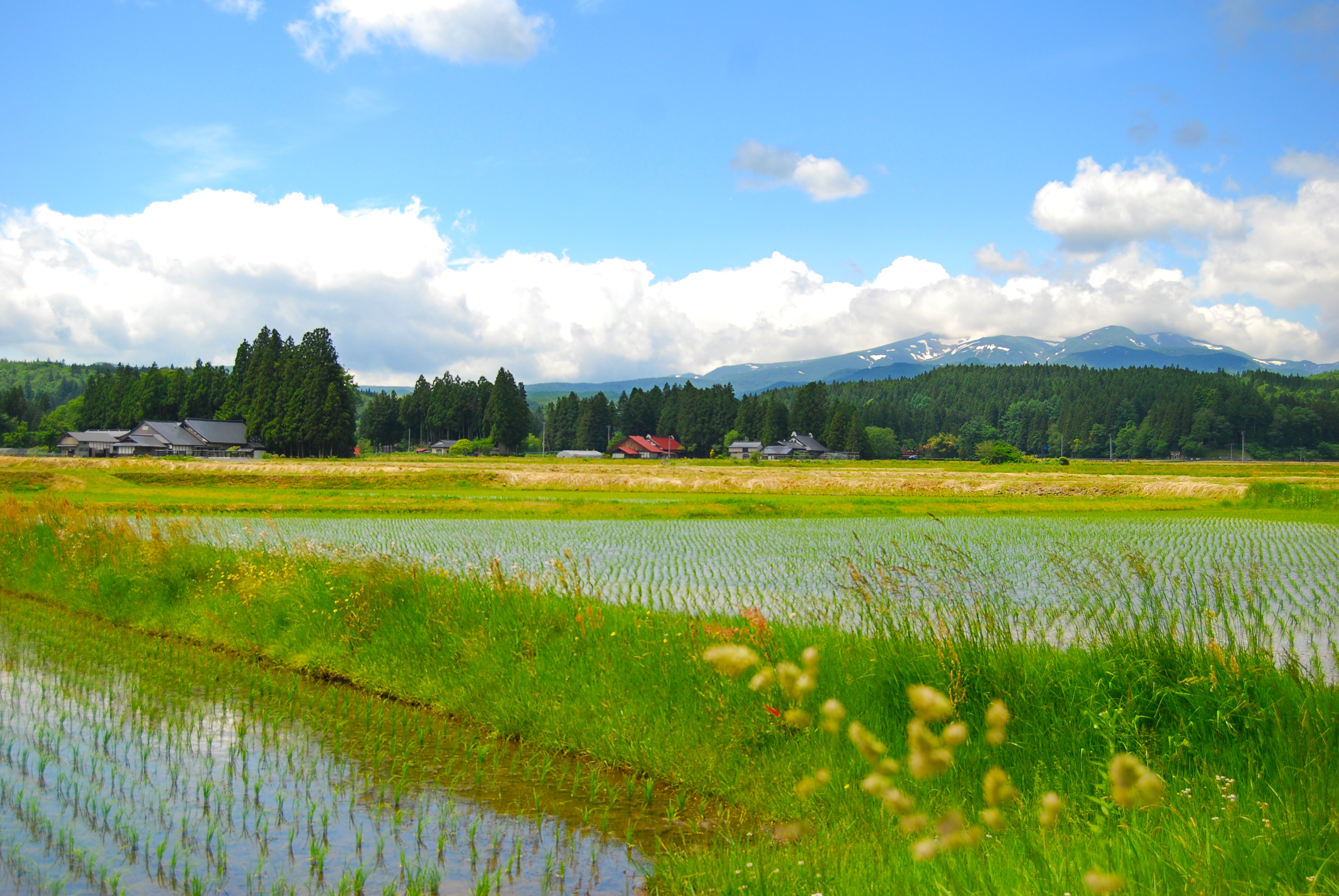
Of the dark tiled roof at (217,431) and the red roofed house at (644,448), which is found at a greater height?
the dark tiled roof at (217,431)

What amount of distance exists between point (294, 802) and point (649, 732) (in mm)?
2689

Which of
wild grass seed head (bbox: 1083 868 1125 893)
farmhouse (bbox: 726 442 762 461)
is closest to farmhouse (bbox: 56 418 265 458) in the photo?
farmhouse (bbox: 726 442 762 461)

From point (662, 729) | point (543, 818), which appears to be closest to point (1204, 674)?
point (662, 729)

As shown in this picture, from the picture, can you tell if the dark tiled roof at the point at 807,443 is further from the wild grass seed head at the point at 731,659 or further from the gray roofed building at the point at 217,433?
the wild grass seed head at the point at 731,659

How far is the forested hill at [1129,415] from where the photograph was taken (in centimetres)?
14588

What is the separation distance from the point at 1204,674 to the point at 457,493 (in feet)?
143

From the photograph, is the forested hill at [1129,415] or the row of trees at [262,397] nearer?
the row of trees at [262,397]

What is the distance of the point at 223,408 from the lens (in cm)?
11356

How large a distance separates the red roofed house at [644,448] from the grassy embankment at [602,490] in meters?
65.0

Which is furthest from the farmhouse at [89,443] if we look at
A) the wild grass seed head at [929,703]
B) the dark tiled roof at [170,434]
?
the wild grass seed head at [929,703]

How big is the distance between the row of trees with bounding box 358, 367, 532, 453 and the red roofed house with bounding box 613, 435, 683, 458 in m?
16.5

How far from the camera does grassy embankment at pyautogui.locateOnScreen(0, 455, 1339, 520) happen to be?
114ft

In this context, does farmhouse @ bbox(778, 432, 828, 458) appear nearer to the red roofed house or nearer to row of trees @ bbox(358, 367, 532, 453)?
the red roofed house

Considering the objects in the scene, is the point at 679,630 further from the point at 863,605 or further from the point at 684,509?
the point at 684,509
